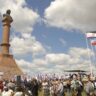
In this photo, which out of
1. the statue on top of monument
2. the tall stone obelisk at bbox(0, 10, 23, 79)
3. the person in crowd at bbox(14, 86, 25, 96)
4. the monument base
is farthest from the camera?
the statue on top of monument

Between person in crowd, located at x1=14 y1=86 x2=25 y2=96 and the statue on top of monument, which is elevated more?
the statue on top of monument

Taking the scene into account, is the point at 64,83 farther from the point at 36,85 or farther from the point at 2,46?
the point at 2,46

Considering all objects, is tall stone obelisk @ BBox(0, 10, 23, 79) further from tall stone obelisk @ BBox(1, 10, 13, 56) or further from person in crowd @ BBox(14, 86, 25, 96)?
person in crowd @ BBox(14, 86, 25, 96)

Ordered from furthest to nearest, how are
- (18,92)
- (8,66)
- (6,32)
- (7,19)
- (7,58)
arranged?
(7,19), (6,32), (7,58), (8,66), (18,92)

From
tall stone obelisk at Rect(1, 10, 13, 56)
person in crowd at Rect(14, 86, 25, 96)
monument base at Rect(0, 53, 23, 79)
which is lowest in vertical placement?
person in crowd at Rect(14, 86, 25, 96)

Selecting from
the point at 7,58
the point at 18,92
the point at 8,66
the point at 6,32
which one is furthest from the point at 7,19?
the point at 18,92

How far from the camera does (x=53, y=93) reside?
2572 centimetres

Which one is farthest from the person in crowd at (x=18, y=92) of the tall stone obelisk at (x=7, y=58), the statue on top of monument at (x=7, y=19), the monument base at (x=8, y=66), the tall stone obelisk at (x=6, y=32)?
the statue on top of monument at (x=7, y=19)

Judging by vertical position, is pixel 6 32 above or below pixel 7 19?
below

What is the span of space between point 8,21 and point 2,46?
581cm

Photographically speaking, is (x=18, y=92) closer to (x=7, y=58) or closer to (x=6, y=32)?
(x=7, y=58)

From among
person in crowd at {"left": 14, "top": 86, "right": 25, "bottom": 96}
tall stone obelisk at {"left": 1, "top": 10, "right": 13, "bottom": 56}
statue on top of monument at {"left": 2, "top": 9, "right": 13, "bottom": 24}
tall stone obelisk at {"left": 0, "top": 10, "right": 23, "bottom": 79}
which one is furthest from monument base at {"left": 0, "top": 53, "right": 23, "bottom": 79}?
person in crowd at {"left": 14, "top": 86, "right": 25, "bottom": 96}

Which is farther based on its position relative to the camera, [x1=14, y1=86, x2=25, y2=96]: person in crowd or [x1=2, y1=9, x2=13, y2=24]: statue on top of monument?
[x1=2, y1=9, x2=13, y2=24]: statue on top of monument

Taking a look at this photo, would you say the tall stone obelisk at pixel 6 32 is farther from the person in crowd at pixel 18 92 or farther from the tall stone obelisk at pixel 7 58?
the person in crowd at pixel 18 92
